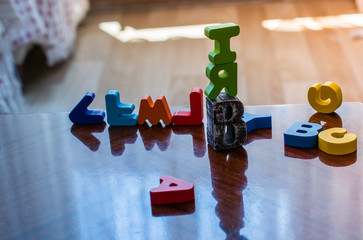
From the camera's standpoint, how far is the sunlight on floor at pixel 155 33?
119 inches

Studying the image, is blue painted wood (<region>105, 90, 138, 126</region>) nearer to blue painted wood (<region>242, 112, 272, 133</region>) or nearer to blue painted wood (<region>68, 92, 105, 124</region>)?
blue painted wood (<region>68, 92, 105, 124</region>)

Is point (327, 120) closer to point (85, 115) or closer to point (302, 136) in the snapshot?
point (302, 136)

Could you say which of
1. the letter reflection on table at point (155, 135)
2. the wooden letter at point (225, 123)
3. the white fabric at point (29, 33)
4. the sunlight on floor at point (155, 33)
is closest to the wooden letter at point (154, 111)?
the letter reflection on table at point (155, 135)

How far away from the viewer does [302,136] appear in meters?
0.94

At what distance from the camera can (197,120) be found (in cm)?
105

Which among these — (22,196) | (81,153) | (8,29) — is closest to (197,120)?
(81,153)

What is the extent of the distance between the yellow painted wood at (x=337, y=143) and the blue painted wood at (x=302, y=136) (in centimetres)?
1

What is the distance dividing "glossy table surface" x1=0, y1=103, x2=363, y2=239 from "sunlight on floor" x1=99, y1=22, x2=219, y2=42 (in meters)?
1.96

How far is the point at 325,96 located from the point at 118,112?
436 mm

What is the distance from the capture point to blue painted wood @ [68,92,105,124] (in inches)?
42.4

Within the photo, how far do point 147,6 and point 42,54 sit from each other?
0.92 m

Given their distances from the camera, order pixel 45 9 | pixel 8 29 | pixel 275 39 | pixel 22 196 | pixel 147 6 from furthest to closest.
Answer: pixel 147 6 → pixel 275 39 → pixel 45 9 → pixel 8 29 → pixel 22 196

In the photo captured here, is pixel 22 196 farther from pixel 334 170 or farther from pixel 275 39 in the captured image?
pixel 275 39

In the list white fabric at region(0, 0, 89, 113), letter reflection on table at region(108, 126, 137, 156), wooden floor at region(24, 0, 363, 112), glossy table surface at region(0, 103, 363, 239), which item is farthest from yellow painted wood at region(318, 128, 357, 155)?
white fabric at region(0, 0, 89, 113)
